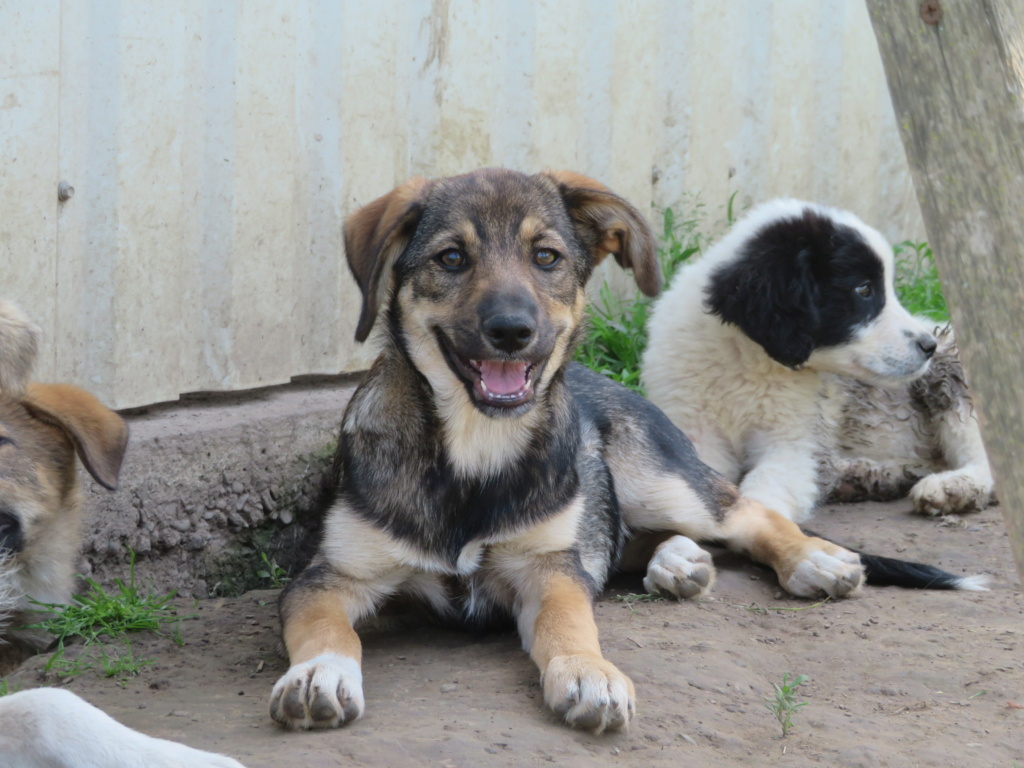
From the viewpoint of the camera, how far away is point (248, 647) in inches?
139

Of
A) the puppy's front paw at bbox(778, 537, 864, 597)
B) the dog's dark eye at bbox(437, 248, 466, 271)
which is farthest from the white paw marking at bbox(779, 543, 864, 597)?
the dog's dark eye at bbox(437, 248, 466, 271)

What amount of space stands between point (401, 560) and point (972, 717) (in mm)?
1610

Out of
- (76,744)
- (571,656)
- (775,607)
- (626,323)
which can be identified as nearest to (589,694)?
(571,656)

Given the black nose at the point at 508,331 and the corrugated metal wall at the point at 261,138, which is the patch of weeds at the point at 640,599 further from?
the corrugated metal wall at the point at 261,138

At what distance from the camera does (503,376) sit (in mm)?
3396

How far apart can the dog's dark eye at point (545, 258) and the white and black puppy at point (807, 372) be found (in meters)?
1.86

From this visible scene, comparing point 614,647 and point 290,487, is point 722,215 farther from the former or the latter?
point 614,647

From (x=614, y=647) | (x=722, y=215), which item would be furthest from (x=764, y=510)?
(x=722, y=215)

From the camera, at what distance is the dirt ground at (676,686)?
2.67 m

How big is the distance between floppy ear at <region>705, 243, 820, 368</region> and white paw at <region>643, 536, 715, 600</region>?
148 centimetres

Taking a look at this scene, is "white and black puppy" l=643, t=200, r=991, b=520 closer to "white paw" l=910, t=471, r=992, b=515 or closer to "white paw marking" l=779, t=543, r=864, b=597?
"white paw" l=910, t=471, r=992, b=515

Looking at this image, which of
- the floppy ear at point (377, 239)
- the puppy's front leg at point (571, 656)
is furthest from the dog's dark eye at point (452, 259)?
the puppy's front leg at point (571, 656)

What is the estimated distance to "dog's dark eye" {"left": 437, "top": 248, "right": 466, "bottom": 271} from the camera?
3453mm

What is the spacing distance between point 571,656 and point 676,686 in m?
0.35
